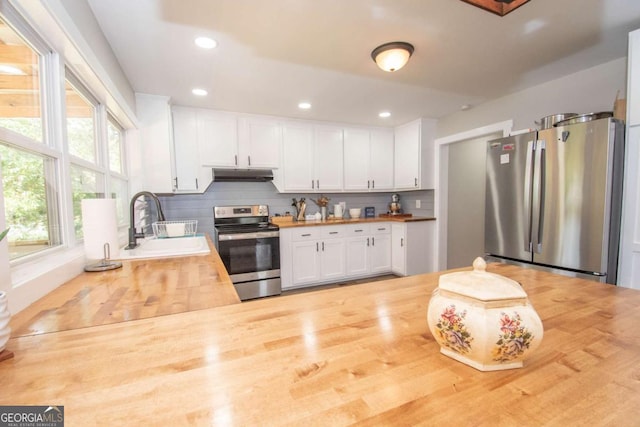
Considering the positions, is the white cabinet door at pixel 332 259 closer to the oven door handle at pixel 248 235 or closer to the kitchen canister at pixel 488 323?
the oven door handle at pixel 248 235

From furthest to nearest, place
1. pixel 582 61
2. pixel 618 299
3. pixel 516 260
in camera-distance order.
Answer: pixel 516 260 < pixel 582 61 < pixel 618 299

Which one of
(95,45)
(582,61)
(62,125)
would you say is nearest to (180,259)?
(62,125)

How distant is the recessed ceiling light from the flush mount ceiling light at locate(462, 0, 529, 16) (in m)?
1.57

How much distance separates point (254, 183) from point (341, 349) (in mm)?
3334

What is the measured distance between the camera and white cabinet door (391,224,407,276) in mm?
3711

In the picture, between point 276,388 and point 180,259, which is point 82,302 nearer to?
point 180,259

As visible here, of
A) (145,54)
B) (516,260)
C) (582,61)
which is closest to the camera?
Result: (145,54)

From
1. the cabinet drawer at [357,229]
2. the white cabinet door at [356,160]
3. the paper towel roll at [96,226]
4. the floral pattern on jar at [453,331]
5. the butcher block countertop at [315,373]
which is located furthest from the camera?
the white cabinet door at [356,160]

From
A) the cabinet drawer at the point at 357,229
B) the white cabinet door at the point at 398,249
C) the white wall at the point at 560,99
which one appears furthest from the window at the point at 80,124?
the white wall at the point at 560,99

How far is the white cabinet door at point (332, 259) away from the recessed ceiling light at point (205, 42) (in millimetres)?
2417

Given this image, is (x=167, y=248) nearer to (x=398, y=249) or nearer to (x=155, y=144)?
(x=155, y=144)

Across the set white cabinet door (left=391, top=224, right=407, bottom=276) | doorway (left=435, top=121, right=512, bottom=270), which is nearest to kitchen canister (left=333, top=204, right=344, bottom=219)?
white cabinet door (left=391, top=224, right=407, bottom=276)

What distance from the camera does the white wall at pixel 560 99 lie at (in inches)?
84.9

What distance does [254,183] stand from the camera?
12.1 ft
